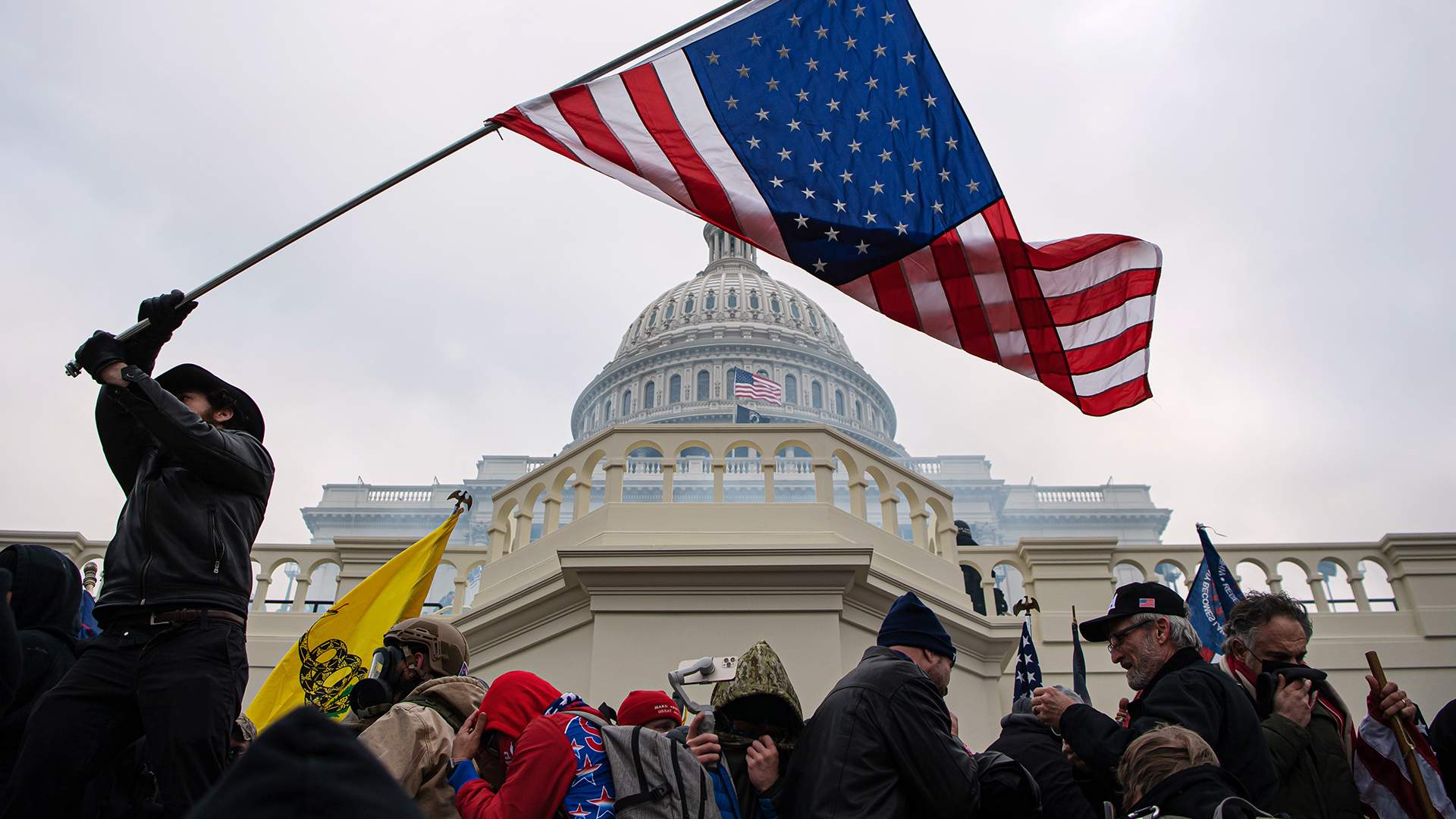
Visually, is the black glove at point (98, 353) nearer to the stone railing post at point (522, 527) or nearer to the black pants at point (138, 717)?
the black pants at point (138, 717)

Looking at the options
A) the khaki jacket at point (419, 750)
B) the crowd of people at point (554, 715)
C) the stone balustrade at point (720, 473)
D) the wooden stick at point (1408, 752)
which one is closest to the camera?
the crowd of people at point (554, 715)

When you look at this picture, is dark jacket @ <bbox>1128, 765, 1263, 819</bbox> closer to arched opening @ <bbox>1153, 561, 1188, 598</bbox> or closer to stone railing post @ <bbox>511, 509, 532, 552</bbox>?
arched opening @ <bbox>1153, 561, 1188, 598</bbox>

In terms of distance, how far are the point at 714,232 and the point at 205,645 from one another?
253 feet

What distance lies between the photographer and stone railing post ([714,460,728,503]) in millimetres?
8102

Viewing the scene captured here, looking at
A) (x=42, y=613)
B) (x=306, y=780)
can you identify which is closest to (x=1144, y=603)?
(x=306, y=780)

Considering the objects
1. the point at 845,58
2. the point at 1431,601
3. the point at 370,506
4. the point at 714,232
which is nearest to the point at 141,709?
the point at 845,58

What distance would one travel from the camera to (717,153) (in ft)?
18.5

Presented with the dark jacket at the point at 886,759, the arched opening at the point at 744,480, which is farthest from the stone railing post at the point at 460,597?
the arched opening at the point at 744,480

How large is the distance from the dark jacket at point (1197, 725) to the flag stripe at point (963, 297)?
92.7 inches

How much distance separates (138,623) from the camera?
342cm

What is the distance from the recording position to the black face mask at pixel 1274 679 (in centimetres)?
419

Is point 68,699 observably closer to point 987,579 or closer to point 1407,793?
point 1407,793

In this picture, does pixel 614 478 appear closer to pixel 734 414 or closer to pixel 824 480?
pixel 824 480

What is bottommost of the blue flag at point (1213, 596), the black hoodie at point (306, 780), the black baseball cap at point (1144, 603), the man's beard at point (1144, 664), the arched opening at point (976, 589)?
the black hoodie at point (306, 780)
